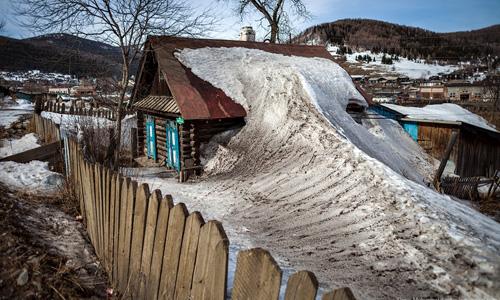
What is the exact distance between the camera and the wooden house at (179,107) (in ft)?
33.8

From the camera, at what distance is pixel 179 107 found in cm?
988

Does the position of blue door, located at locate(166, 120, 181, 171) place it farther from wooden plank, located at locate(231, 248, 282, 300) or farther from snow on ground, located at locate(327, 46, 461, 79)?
snow on ground, located at locate(327, 46, 461, 79)

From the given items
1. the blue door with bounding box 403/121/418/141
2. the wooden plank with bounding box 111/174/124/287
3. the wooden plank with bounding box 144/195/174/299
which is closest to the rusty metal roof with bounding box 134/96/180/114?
the wooden plank with bounding box 111/174/124/287

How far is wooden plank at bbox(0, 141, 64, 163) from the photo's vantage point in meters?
6.45

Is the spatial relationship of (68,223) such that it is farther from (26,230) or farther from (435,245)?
(435,245)

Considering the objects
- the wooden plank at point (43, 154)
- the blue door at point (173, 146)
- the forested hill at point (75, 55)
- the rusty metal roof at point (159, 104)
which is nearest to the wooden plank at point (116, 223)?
the wooden plank at point (43, 154)

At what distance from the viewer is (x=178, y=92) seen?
10328 mm

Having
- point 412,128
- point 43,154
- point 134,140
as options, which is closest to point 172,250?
point 43,154

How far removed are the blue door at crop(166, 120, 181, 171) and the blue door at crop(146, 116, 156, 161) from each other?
1799 mm

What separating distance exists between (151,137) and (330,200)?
9.99 metres

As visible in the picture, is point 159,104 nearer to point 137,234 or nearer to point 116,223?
point 116,223

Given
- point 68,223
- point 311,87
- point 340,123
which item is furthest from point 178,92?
point 68,223

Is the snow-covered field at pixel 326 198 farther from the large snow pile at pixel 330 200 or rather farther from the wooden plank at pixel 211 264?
the wooden plank at pixel 211 264

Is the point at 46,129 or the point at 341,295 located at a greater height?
the point at 46,129
